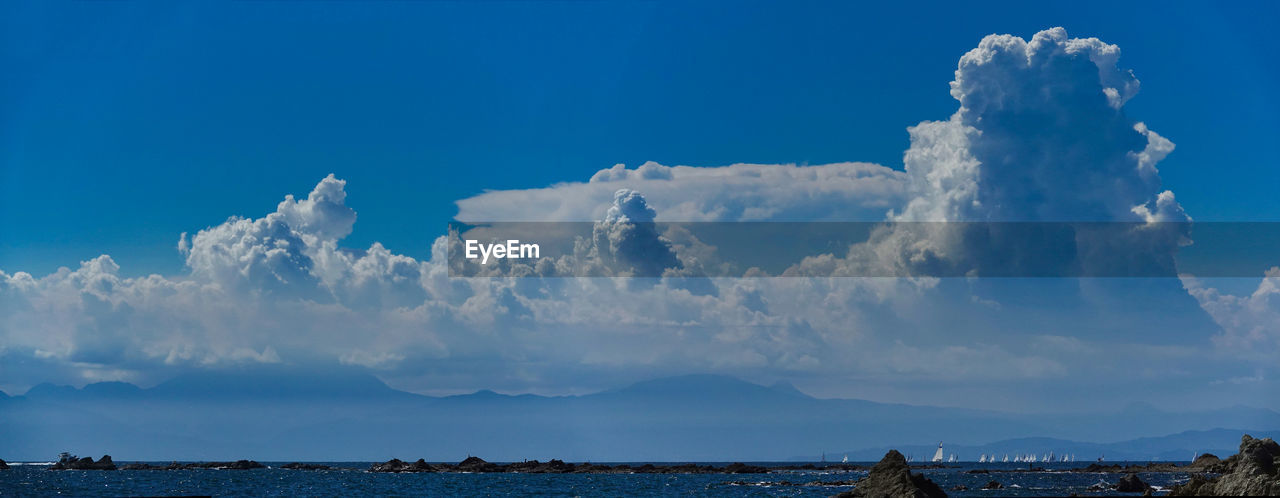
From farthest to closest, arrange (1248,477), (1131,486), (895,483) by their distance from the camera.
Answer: (1131,486) < (895,483) < (1248,477)

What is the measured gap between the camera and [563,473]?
199 meters

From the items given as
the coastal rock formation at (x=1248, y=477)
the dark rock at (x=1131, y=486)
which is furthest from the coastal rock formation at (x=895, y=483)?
the dark rock at (x=1131, y=486)

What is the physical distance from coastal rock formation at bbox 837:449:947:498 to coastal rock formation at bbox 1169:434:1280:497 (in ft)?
54.7

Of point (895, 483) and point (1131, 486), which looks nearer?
point (895, 483)

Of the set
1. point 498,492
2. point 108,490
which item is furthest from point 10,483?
point 498,492

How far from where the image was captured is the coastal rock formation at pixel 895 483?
67.8 meters

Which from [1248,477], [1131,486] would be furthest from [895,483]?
[1131,486]

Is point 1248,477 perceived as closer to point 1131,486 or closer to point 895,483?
point 895,483

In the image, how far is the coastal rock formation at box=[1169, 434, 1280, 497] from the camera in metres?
63.5

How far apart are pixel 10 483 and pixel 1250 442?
147 metres

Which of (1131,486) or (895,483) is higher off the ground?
(895,483)

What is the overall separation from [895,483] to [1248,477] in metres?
21.5

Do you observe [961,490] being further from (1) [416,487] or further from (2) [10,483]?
(2) [10,483]

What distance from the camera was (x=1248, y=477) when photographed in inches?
2574
